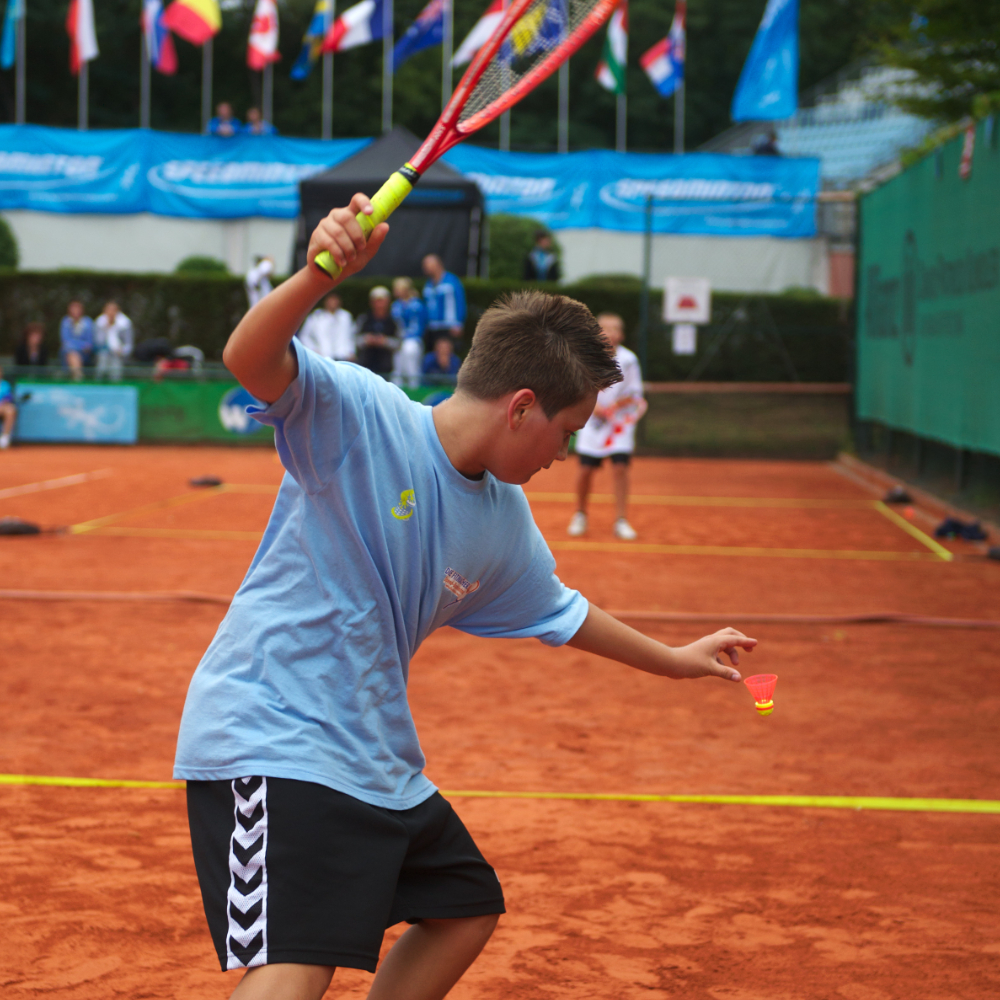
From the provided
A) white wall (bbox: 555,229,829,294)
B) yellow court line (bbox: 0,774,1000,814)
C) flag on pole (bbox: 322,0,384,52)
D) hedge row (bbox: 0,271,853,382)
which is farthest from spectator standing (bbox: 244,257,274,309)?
yellow court line (bbox: 0,774,1000,814)

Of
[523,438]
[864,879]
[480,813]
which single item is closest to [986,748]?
[864,879]

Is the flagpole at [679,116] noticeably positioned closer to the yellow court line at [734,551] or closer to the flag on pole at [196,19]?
the flag on pole at [196,19]

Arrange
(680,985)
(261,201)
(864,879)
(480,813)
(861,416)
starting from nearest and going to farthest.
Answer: (680,985) < (864,879) < (480,813) < (861,416) < (261,201)

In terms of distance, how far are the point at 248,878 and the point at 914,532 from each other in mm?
9825

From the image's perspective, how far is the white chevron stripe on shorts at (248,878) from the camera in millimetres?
1845

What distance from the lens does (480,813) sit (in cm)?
399

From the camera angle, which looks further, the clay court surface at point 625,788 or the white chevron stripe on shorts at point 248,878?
the clay court surface at point 625,788

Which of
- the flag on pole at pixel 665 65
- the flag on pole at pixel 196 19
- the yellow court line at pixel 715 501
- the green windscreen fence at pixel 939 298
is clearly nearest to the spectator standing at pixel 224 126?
the flag on pole at pixel 196 19

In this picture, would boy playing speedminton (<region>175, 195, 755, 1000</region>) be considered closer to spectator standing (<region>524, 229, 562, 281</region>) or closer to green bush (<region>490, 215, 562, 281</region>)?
spectator standing (<region>524, 229, 562, 281</region>)

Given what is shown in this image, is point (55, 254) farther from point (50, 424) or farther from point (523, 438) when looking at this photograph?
point (523, 438)

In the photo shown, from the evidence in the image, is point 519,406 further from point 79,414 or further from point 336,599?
point 79,414

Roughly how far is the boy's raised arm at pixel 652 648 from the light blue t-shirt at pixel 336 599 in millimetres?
385

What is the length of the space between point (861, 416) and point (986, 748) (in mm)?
12817

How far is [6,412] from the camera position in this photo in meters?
17.7
